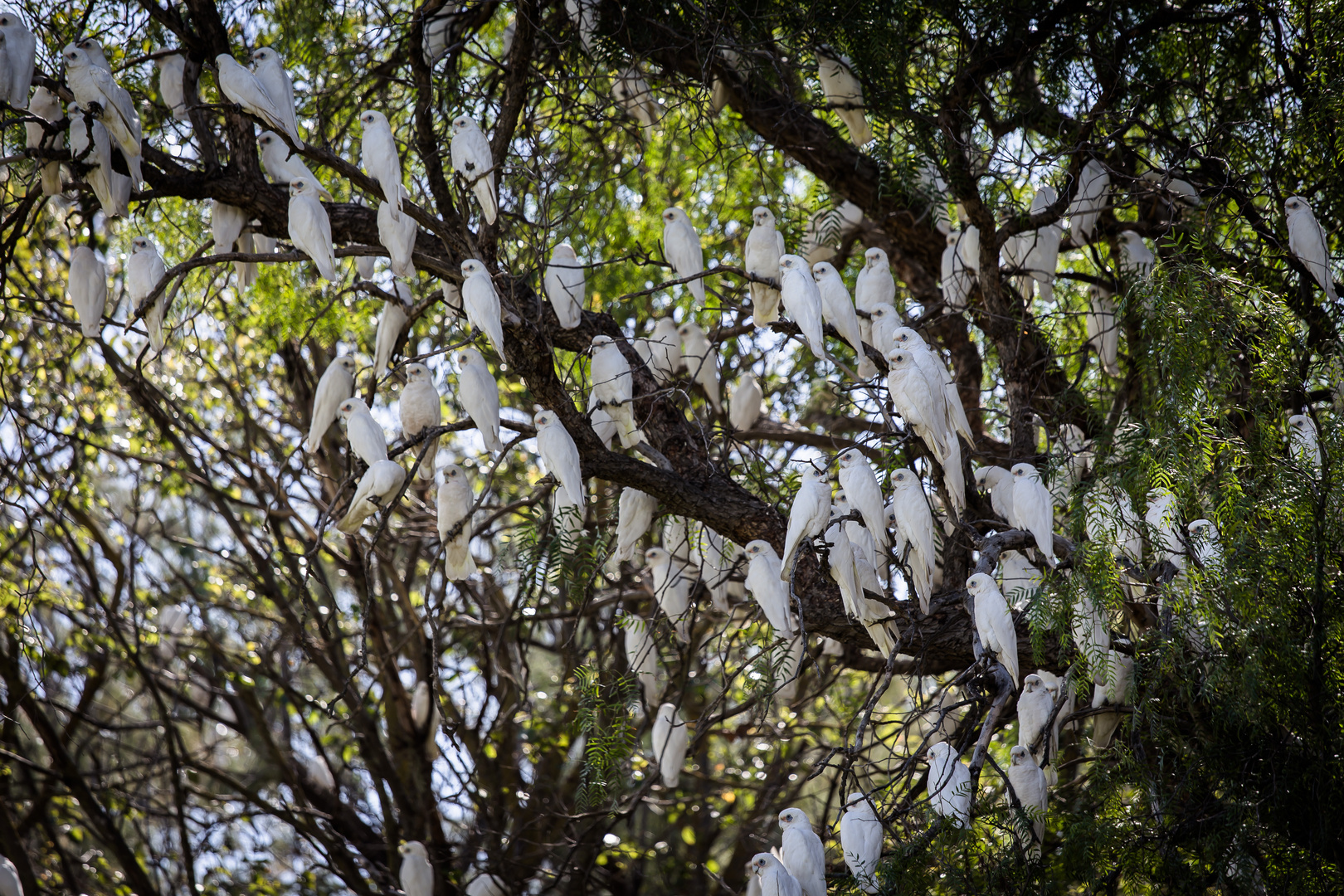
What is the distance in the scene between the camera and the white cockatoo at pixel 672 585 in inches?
139

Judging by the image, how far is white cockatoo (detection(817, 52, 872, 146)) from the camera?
3.58m

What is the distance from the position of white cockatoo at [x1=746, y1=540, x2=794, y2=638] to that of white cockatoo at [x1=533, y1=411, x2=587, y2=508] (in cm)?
51

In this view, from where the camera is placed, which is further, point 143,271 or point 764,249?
point 764,249

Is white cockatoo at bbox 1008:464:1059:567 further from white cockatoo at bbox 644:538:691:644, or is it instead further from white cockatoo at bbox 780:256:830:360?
white cockatoo at bbox 644:538:691:644

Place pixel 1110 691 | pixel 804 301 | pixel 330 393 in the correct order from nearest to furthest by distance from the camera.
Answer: pixel 1110 691, pixel 804 301, pixel 330 393

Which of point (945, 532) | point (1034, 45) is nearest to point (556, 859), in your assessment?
point (945, 532)

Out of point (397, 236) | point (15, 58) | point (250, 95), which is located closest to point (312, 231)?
point (397, 236)

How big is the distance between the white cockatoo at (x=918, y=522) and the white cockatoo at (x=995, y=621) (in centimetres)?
21

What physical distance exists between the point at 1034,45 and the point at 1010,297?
2.75ft

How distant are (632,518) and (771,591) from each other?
570 millimetres

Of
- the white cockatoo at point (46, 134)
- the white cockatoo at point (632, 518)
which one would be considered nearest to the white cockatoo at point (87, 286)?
the white cockatoo at point (46, 134)

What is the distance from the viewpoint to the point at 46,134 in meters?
2.75

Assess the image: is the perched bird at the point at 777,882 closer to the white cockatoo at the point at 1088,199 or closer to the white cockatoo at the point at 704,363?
the white cockatoo at the point at 704,363

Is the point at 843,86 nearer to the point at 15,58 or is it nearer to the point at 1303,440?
the point at 1303,440
